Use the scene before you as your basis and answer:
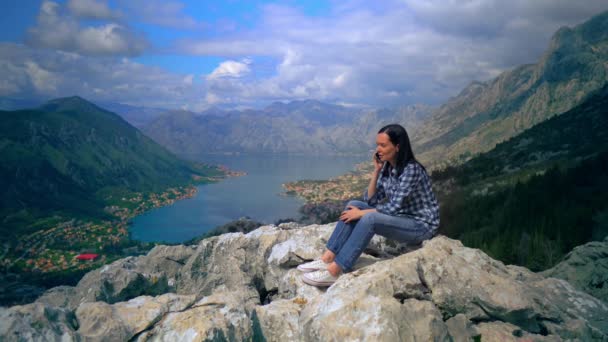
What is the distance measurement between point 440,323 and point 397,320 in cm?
78

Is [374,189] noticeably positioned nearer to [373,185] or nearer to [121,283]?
[373,185]

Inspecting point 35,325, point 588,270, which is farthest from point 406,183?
point 35,325

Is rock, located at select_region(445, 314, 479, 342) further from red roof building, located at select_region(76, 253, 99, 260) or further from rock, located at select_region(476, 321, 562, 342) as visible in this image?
red roof building, located at select_region(76, 253, 99, 260)

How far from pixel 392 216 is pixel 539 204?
119 feet

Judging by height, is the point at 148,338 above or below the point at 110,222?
above

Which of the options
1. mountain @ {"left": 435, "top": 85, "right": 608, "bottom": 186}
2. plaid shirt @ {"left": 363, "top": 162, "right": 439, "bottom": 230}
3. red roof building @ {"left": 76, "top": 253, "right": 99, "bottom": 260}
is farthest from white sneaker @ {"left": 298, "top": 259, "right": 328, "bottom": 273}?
red roof building @ {"left": 76, "top": 253, "right": 99, "bottom": 260}

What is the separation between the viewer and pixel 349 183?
182375 mm

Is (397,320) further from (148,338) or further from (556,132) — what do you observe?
(556,132)

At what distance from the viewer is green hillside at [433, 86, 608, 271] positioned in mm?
22781

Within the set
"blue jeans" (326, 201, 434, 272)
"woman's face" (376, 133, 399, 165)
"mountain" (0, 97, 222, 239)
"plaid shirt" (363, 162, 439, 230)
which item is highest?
"woman's face" (376, 133, 399, 165)

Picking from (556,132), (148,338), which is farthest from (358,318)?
(556,132)

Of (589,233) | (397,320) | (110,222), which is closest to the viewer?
(397,320)

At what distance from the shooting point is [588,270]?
9.32 metres

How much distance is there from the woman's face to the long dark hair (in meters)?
0.07
